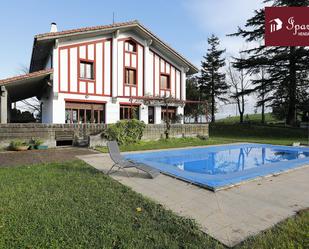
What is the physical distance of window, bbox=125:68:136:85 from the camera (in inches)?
911

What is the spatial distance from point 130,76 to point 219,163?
44.7ft

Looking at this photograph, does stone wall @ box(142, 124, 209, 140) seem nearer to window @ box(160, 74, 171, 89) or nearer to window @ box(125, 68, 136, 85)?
→ window @ box(160, 74, 171, 89)

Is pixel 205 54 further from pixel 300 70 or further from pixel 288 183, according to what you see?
pixel 288 183

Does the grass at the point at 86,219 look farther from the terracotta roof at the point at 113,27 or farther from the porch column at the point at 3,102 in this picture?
the terracotta roof at the point at 113,27

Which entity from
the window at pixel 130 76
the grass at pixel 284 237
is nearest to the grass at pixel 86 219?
the grass at pixel 284 237

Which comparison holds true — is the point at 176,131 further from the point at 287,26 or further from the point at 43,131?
the point at 287,26

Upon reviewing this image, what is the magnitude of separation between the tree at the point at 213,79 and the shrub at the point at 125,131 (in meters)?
30.8

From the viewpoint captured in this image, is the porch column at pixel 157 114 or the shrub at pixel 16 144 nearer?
the shrub at pixel 16 144

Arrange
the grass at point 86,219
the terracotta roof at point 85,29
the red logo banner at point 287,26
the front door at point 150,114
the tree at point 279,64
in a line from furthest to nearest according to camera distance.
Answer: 1. the tree at point 279,64
2. the front door at point 150,114
3. the red logo banner at point 287,26
4. the terracotta roof at point 85,29
5. the grass at point 86,219

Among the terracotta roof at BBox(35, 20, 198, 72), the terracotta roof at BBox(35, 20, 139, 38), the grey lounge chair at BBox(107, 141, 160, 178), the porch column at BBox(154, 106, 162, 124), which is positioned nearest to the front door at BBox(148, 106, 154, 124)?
the porch column at BBox(154, 106, 162, 124)

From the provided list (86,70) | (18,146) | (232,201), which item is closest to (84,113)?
(86,70)

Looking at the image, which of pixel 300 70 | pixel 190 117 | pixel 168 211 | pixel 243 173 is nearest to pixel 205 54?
pixel 190 117

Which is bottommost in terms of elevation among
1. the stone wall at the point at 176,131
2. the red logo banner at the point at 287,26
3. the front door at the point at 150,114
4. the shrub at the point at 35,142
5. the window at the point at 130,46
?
the shrub at the point at 35,142

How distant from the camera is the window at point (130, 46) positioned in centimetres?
2317
